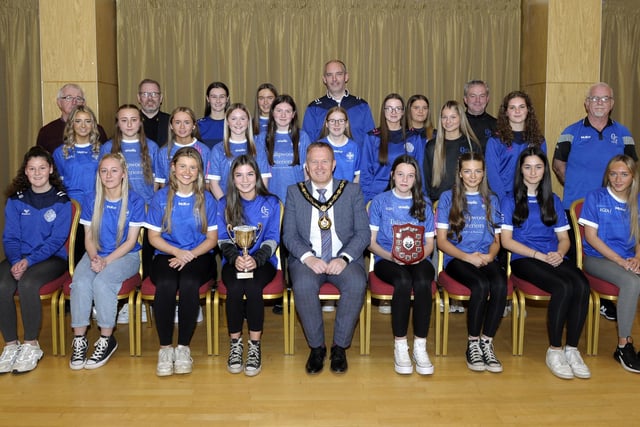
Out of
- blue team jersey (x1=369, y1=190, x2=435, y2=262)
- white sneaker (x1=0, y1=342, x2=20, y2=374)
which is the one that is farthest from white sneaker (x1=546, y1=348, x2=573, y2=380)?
white sneaker (x1=0, y1=342, x2=20, y2=374)

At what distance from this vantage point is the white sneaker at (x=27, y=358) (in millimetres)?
3686

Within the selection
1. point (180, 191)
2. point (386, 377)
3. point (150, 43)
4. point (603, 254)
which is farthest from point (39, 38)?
point (603, 254)

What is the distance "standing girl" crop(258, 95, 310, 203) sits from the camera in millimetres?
4508

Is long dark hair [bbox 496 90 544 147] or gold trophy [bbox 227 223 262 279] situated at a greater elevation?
long dark hair [bbox 496 90 544 147]

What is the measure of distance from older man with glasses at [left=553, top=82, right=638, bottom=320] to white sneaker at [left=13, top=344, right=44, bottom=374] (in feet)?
11.9

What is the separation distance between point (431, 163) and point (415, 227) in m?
0.76

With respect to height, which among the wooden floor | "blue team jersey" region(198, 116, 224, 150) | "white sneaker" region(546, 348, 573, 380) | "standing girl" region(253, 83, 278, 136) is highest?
"standing girl" region(253, 83, 278, 136)

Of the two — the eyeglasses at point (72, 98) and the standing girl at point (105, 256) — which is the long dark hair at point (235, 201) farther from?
the eyeglasses at point (72, 98)

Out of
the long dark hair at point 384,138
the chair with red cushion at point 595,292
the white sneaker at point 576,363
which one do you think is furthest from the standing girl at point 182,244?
the chair with red cushion at point 595,292

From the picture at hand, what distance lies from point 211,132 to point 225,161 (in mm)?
665

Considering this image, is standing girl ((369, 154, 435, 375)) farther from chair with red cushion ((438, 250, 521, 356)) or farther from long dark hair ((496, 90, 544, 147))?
long dark hair ((496, 90, 544, 147))

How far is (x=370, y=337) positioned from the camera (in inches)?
170

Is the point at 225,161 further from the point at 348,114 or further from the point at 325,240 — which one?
the point at 348,114

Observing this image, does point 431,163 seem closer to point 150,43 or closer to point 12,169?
point 150,43
